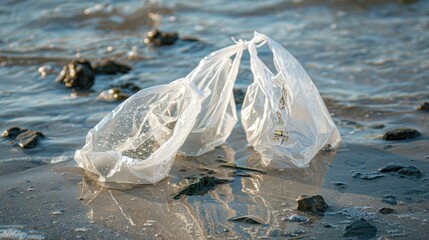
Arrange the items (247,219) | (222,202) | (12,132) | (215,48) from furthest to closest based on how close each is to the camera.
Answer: (215,48) < (12,132) < (222,202) < (247,219)

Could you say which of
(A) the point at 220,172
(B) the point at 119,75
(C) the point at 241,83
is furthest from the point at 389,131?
(B) the point at 119,75

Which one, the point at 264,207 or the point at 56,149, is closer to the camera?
the point at 264,207

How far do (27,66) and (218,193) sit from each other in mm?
3159

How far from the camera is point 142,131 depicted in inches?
148

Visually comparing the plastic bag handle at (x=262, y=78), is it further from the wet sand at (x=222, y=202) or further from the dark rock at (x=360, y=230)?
the dark rock at (x=360, y=230)

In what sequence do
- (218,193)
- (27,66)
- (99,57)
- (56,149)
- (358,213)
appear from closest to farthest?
(358,213) < (218,193) < (56,149) < (27,66) < (99,57)

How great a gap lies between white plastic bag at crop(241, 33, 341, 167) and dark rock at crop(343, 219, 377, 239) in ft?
2.44

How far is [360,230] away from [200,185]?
0.85m

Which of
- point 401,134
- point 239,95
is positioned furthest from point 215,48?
point 401,134

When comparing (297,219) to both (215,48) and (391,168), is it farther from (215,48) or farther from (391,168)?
(215,48)

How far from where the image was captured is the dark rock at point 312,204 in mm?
3277

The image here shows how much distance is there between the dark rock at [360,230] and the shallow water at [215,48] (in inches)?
13.4

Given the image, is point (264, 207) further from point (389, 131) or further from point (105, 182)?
point (389, 131)

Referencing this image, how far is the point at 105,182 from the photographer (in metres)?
3.65
